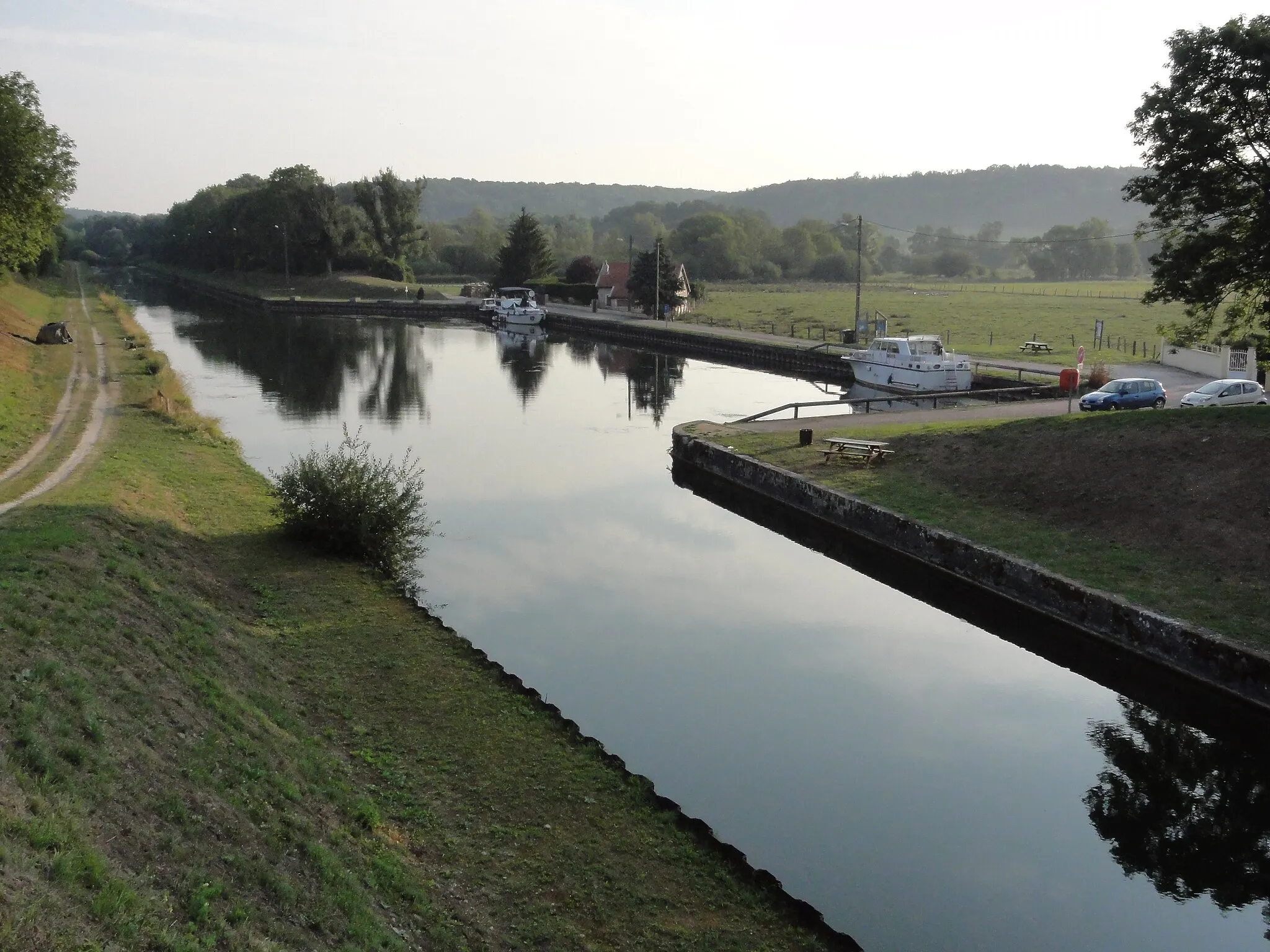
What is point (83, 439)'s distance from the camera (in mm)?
25203

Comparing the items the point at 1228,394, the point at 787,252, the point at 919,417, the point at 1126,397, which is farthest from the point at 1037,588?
the point at 787,252

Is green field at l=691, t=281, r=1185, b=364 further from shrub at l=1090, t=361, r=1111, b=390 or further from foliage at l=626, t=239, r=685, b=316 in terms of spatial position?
shrub at l=1090, t=361, r=1111, b=390

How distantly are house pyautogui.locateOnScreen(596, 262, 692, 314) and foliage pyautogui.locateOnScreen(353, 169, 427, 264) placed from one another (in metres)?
32.8

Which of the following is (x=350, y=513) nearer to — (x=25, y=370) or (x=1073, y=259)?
(x=25, y=370)

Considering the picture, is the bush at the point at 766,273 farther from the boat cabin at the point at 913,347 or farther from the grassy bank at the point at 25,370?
the boat cabin at the point at 913,347

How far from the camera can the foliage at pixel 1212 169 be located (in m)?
22.3

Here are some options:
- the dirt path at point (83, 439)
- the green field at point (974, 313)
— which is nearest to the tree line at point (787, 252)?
the green field at point (974, 313)

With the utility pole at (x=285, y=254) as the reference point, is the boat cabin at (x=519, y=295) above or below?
below

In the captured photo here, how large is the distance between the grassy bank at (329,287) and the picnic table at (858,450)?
7567 centimetres

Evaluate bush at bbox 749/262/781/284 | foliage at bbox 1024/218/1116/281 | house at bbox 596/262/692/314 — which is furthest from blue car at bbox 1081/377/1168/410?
foliage at bbox 1024/218/1116/281

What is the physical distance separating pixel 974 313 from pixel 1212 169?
2176 inches

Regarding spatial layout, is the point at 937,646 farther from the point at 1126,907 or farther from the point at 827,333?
the point at 827,333

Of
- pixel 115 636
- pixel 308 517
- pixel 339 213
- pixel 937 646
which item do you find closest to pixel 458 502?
pixel 308 517

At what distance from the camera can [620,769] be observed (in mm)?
11695
